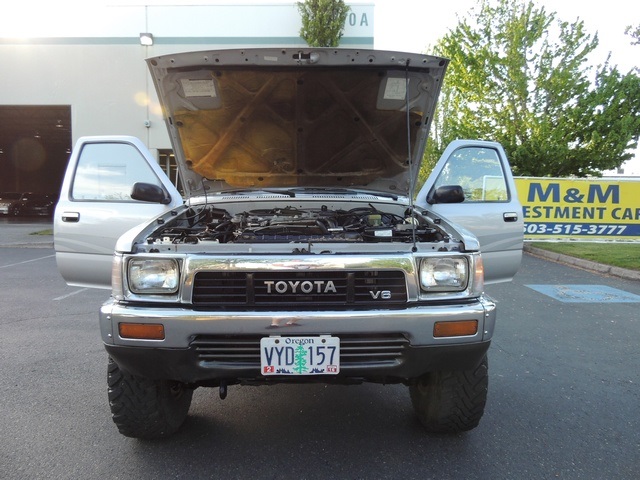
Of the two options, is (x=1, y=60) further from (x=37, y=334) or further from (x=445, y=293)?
(x=445, y=293)

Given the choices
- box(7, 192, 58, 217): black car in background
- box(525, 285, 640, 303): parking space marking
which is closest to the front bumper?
box(525, 285, 640, 303): parking space marking

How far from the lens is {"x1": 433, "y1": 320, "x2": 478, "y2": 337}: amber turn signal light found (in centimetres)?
218

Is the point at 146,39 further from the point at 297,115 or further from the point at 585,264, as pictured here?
the point at 585,264

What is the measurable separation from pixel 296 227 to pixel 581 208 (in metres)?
9.67

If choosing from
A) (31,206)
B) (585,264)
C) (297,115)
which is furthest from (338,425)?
(31,206)

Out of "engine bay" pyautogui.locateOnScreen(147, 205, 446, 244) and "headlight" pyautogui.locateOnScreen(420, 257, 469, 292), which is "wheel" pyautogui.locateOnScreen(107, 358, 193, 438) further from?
"headlight" pyautogui.locateOnScreen(420, 257, 469, 292)

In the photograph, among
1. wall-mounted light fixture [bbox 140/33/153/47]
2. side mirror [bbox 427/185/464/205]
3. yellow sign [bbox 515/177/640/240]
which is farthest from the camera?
wall-mounted light fixture [bbox 140/33/153/47]

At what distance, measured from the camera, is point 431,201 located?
356cm

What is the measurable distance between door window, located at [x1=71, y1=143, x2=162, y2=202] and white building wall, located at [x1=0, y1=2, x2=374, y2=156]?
12.9m

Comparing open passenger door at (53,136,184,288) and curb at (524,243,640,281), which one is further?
curb at (524,243,640,281)

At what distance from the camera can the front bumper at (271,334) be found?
7.04ft

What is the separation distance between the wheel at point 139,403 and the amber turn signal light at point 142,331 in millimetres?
382

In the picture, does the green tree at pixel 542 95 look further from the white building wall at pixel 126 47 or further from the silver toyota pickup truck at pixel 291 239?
the silver toyota pickup truck at pixel 291 239

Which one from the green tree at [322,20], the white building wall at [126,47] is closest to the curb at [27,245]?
the white building wall at [126,47]
